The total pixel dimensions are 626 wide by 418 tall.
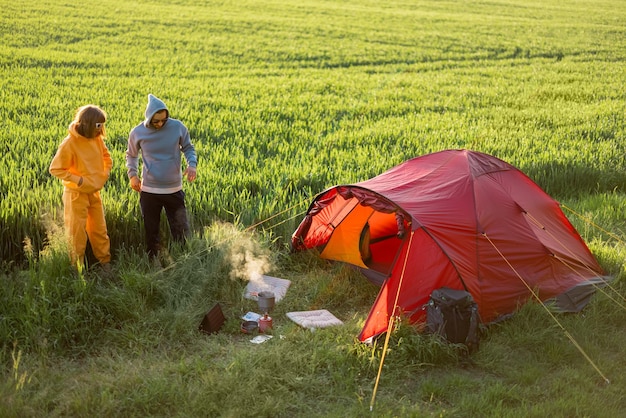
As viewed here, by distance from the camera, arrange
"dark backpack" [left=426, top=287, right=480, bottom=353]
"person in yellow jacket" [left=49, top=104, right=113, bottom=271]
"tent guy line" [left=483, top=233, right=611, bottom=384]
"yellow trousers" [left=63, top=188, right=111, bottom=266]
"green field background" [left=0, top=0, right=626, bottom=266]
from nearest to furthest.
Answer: "tent guy line" [left=483, top=233, right=611, bottom=384]
"dark backpack" [left=426, top=287, right=480, bottom=353]
"person in yellow jacket" [left=49, top=104, right=113, bottom=271]
"yellow trousers" [left=63, top=188, right=111, bottom=266]
"green field background" [left=0, top=0, right=626, bottom=266]

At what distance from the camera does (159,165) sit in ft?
21.0

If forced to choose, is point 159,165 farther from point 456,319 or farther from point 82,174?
point 456,319

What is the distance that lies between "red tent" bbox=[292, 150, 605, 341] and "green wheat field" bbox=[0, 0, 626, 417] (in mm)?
232

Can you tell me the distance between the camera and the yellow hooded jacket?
600 cm

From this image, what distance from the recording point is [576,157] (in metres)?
10.7

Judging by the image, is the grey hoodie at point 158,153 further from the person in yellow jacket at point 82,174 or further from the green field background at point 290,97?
the green field background at point 290,97

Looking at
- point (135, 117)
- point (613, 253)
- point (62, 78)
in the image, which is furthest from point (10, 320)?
point (62, 78)

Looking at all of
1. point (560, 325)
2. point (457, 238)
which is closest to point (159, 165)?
point (457, 238)

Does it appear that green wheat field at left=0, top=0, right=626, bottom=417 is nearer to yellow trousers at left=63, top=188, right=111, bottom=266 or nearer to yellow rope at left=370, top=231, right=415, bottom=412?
yellow rope at left=370, top=231, right=415, bottom=412

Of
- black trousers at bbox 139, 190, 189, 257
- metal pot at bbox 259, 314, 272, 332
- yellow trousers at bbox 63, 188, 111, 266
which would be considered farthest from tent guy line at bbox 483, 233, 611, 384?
yellow trousers at bbox 63, 188, 111, 266

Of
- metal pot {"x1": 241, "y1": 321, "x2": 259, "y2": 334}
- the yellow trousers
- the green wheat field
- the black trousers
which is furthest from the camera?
the black trousers

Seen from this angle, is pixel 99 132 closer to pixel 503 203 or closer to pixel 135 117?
pixel 503 203

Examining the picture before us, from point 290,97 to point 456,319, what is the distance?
11.6m

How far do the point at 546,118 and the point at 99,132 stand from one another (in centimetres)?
1049
